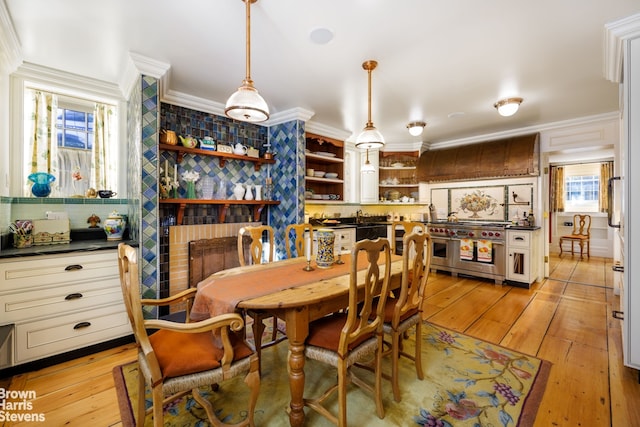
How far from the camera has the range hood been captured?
14.2 feet

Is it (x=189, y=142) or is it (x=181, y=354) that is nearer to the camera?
(x=181, y=354)

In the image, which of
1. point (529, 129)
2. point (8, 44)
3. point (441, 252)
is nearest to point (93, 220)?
point (8, 44)

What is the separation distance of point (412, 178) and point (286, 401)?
496 centimetres

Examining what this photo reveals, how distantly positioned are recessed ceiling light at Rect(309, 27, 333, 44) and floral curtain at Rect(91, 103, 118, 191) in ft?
8.09

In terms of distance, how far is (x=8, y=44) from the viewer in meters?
2.16

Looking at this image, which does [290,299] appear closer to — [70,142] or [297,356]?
[297,356]

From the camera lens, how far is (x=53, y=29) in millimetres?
2098

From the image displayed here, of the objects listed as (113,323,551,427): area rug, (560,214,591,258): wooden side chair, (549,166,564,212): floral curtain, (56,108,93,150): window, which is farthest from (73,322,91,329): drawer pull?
(549,166,564,212): floral curtain

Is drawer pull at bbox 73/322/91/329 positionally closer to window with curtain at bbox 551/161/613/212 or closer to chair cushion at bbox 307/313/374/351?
chair cushion at bbox 307/313/374/351

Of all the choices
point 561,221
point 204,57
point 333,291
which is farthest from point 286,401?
point 561,221

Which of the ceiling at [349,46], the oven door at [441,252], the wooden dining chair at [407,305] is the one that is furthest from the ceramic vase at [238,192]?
the oven door at [441,252]

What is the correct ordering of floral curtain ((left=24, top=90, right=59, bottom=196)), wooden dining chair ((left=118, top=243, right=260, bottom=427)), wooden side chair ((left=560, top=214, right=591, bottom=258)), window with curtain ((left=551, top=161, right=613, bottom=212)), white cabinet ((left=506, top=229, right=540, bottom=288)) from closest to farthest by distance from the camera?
wooden dining chair ((left=118, top=243, right=260, bottom=427))
floral curtain ((left=24, top=90, right=59, bottom=196))
white cabinet ((left=506, top=229, right=540, bottom=288))
wooden side chair ((left=560, top=214, right=591, bottom=258))
window with curtain ((left=551, top=161, right=613, bottom=212))

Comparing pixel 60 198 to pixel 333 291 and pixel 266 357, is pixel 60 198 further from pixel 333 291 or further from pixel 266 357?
pixel 333 291

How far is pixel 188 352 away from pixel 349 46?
239cm
